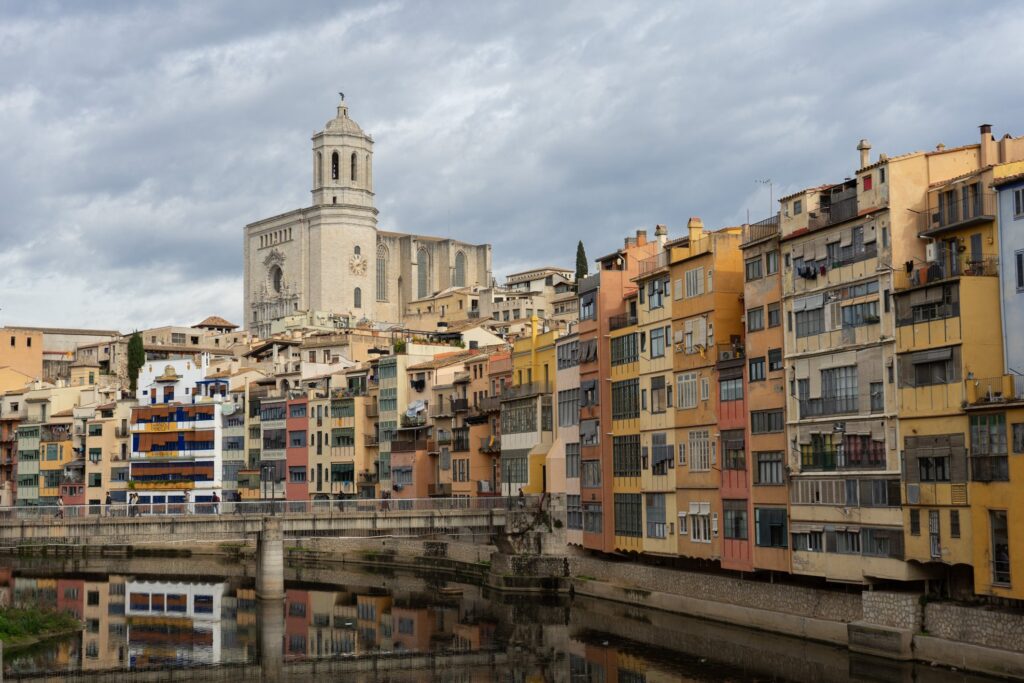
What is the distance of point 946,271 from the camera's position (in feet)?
151

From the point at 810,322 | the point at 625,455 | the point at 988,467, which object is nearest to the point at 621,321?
the point at 625,455

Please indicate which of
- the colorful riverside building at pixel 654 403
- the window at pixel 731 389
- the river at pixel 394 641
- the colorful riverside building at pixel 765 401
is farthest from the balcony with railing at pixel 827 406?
the colorful riverside building at pixel 654 403

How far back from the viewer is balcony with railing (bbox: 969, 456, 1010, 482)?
140ft

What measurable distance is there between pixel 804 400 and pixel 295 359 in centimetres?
8472

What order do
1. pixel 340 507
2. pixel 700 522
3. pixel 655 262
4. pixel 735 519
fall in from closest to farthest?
1. pixel 735 519
2. pixel 700 522
3. pixel 655 262
4. pixel 340 507

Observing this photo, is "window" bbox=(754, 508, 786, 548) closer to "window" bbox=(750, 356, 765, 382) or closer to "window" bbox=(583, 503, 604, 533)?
"window" bbox=(750, 356, 765, 382)

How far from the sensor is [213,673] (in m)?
50.4

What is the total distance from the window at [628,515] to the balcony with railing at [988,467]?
22187mm

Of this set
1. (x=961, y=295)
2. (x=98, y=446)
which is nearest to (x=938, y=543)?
(x=961, y=295)

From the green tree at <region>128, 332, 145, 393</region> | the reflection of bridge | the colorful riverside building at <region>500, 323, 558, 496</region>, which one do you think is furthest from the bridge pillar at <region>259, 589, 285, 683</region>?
the green tree at <region>128, 332, 145, 393</region>

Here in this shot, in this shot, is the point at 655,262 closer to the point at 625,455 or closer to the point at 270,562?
the point at 625,455

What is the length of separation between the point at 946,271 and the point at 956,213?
198 cm

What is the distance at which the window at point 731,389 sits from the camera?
56.5 m

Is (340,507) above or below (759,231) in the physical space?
below
